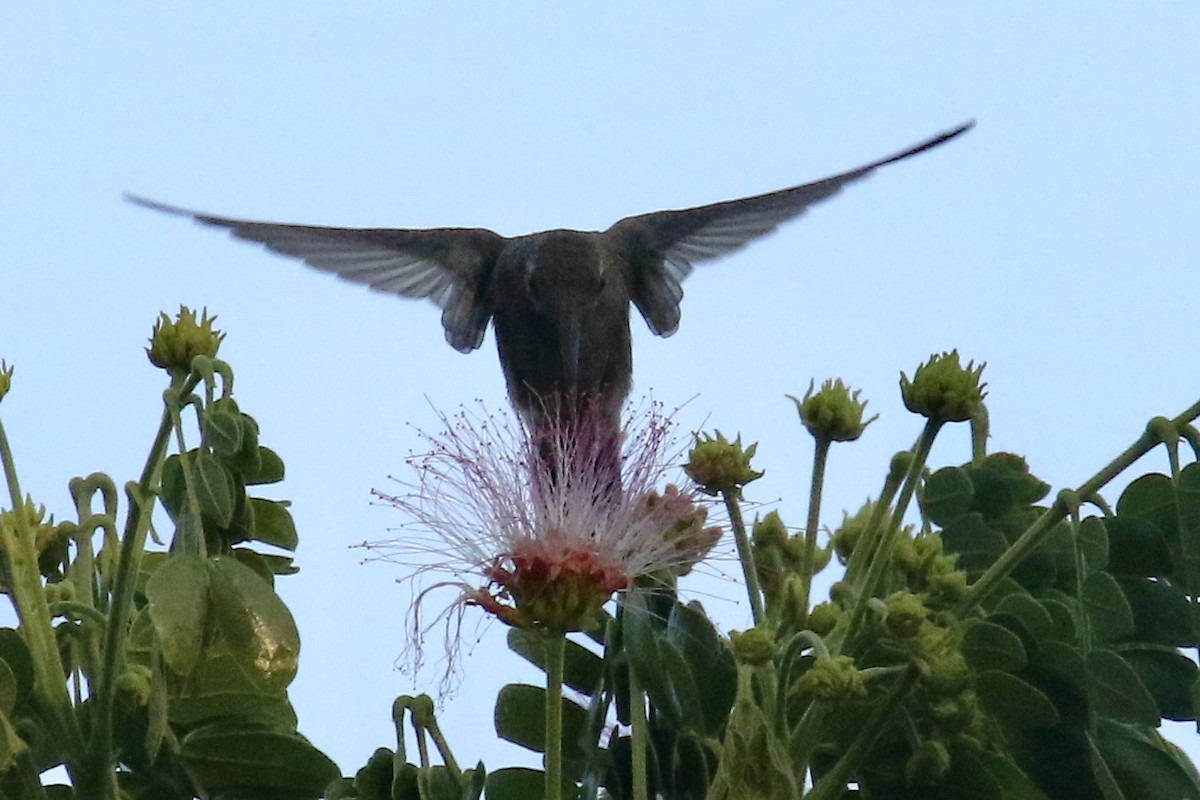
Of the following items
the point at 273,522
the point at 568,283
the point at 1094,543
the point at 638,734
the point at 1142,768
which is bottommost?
the point at 1142,768

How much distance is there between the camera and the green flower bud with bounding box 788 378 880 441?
2965 mm

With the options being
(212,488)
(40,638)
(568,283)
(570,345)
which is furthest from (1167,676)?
(568,283)

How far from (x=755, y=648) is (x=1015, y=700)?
379 millimetres

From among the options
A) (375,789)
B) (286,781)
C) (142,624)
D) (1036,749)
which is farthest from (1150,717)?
(142,624)

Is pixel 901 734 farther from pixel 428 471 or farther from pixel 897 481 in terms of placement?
pixel 428 471

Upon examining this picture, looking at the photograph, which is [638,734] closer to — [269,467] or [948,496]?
[948,496]

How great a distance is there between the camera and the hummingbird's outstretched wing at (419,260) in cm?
521

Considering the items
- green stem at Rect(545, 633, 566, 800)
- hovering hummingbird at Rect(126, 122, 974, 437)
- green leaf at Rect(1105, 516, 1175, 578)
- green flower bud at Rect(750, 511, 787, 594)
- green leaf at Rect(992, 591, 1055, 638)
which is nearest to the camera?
green stem at Rect(545, 633, 566, 800)

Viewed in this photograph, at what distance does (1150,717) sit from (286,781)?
1194 mm

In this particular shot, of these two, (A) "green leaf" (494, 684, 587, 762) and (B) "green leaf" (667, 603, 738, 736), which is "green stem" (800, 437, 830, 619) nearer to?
(B) "green leaf" (667, 603, 738, 736)

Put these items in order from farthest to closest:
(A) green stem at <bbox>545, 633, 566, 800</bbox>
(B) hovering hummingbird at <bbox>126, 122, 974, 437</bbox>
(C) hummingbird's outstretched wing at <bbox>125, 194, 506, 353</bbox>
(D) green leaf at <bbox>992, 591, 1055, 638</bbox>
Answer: (B) hovering hummingbird at <bbox>126, 122, 974, 437</bbox> < (C) hummingbird's outstretched wing at <bbox>125, 194, 506, 353</bbox> < (D) green leaf at <bbox>992, 591, 1055, 638</bbox> < (A) green stem at <bbox>545, 633, 566, 800</bbox>

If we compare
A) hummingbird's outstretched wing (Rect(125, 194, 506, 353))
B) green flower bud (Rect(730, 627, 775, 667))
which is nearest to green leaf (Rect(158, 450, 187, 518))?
green flower bud (Rect(730, 627, 775, 667))

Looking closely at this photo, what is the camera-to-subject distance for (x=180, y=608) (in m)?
2.48

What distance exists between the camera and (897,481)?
2756 millimetres
